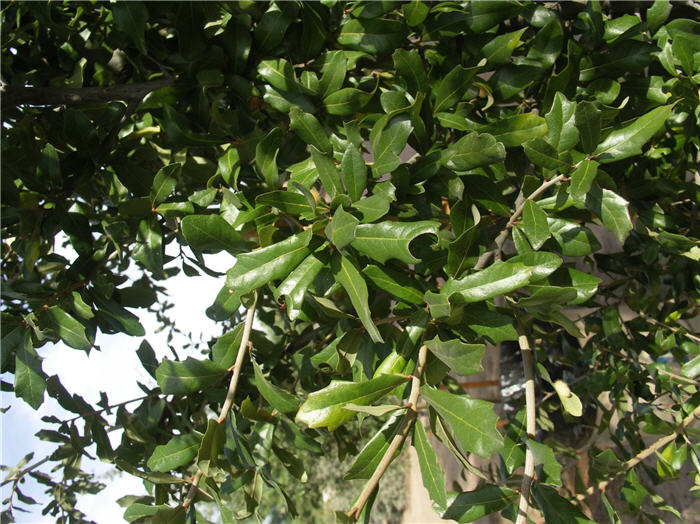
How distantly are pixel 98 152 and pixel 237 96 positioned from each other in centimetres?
28

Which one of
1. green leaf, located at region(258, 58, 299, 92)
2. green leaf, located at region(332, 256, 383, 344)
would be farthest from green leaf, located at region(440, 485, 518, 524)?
green leaf, located at region(258, 58, 299, 92)

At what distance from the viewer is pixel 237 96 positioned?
107 cm

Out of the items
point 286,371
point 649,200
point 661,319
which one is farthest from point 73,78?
point 661,319

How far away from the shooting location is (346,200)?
0.75m

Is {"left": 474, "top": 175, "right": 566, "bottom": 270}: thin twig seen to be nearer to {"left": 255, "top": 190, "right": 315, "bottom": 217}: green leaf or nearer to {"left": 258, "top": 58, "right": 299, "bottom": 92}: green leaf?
{"left": 255, "top": 190, "right": 315, "bottom": 217}: green leaf

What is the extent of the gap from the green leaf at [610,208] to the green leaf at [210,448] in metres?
0.64

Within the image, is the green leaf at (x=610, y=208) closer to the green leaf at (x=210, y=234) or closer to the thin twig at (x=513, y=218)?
the thin twig at (x=513, y=218)

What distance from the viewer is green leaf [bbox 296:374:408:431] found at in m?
0.67

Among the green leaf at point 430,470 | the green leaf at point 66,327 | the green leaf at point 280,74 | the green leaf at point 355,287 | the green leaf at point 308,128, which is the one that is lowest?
the green leaf at point 430,470

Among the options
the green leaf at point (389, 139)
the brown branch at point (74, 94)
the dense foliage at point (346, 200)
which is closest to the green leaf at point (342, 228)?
the dense foliage at point (346, 200)

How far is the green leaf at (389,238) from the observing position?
692 mm

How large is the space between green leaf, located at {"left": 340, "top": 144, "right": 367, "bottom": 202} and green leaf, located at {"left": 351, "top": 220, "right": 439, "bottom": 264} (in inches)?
2.8

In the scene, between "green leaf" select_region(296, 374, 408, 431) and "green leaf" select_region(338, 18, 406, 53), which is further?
"green leaf" select_region(338, 18, 406, 53)

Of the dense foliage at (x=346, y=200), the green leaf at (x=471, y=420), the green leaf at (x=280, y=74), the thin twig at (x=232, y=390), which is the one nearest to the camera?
the green leaf at (x=471, y=420)
